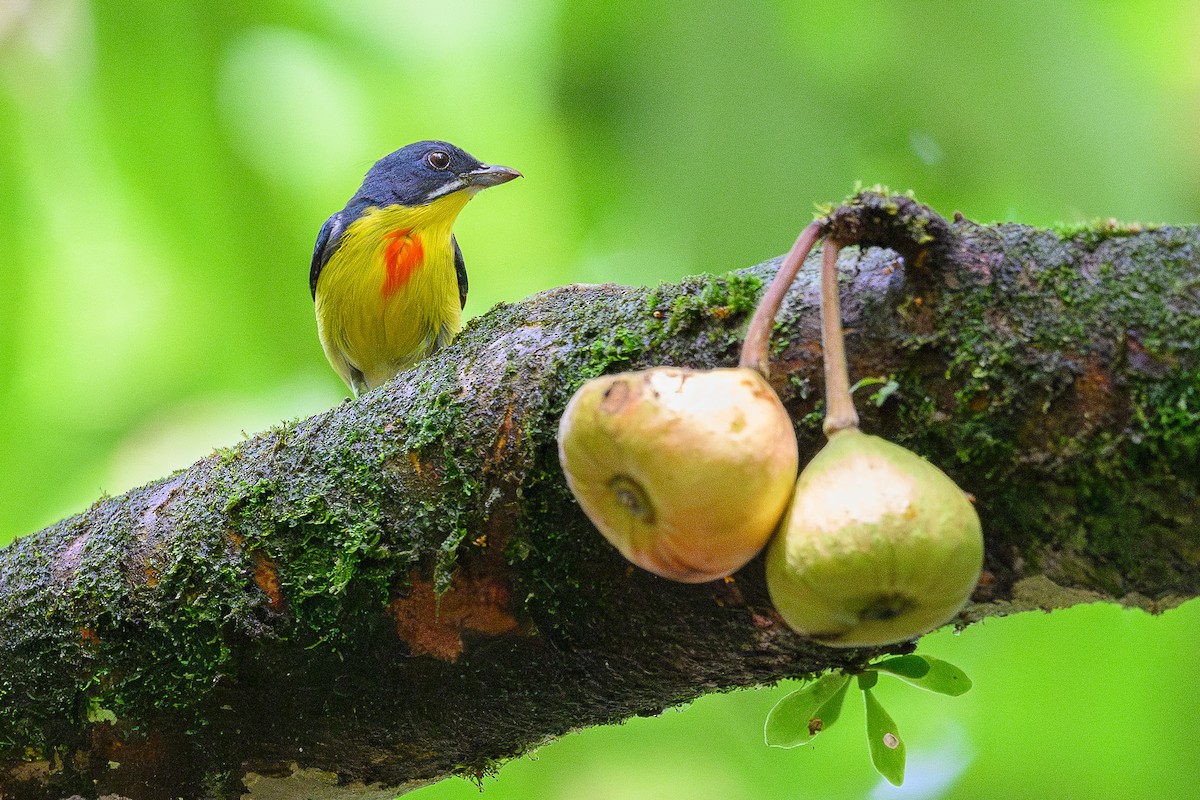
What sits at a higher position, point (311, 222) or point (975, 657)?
point (311, 222)

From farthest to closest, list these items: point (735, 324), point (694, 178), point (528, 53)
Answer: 1. point (528, 53)
2. point (694, 178)
3. point (735, 324)

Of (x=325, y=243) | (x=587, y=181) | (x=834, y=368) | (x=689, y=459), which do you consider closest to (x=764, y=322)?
(x=834, y=368)

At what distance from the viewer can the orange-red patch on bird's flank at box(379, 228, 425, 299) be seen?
12.5 feet

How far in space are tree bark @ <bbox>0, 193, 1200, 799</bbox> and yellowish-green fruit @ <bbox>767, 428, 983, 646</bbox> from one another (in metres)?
0.25

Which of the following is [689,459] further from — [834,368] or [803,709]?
[803,709]

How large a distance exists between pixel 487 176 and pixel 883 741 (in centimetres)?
258

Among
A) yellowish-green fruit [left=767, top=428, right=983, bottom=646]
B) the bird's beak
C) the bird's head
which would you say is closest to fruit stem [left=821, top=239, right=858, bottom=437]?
yellowish-green fruit [left=767, top=428, right=983, bottom=646]

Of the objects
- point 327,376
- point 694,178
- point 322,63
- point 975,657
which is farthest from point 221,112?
point 975,657

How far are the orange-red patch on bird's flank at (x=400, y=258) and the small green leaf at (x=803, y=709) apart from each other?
2509 millimetres

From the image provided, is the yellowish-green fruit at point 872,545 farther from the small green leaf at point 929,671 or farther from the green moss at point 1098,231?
the small green leaf at point 929,671

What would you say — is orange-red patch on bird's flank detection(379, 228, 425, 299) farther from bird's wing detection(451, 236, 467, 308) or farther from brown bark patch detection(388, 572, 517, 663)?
brown bark patch detection(388, 572, 517, 663)

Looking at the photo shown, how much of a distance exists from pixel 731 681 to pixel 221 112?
2963 millimetres

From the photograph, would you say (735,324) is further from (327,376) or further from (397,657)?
(327,376)

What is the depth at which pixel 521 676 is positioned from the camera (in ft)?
5.57
